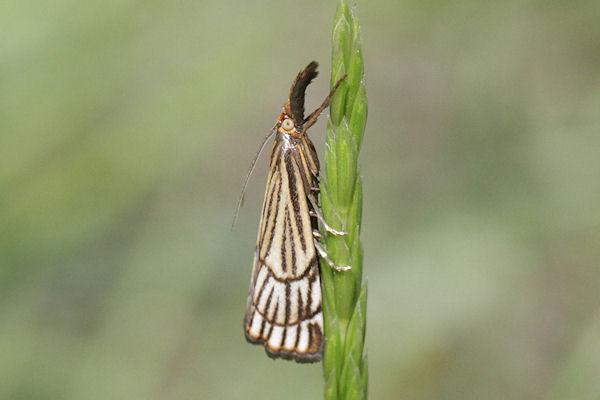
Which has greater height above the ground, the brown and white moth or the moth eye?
the moth eye

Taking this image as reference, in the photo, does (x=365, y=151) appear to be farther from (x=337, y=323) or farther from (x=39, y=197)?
(x=337, y=323)

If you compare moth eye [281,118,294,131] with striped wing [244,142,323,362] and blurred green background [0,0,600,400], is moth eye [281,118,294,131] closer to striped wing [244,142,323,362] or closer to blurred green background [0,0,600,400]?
striped wing [244,142,323,362]

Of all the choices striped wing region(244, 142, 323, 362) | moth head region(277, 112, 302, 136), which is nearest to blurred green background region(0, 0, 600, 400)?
striped wing region(244, 142, 323, 362)

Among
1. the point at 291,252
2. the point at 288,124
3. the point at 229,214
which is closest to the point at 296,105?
→ the point at 288,124

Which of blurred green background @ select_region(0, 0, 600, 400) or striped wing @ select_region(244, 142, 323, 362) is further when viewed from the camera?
blurred green background @ select_region(0, 0, 600, 400)

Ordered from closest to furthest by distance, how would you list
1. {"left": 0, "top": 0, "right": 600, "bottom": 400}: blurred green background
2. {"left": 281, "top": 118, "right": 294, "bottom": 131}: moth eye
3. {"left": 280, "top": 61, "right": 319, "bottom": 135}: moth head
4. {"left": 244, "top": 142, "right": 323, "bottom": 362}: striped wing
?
{"left": 244, "top": 142, "right": 323, "bottom": 362}: striped wing → {"left": 280, "top": 61, "right": 319, "bottom": 135}: moth head → {"left": 281, "top": 118, "right": 294, "bottom": 131}: moth eye → {"left": 0, "top": 0, "right": 600, "bottom": 400}: blurred green background

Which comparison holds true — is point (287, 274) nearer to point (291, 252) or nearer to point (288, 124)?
point (291, 252)

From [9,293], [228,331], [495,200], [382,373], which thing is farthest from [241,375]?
[495,200]
